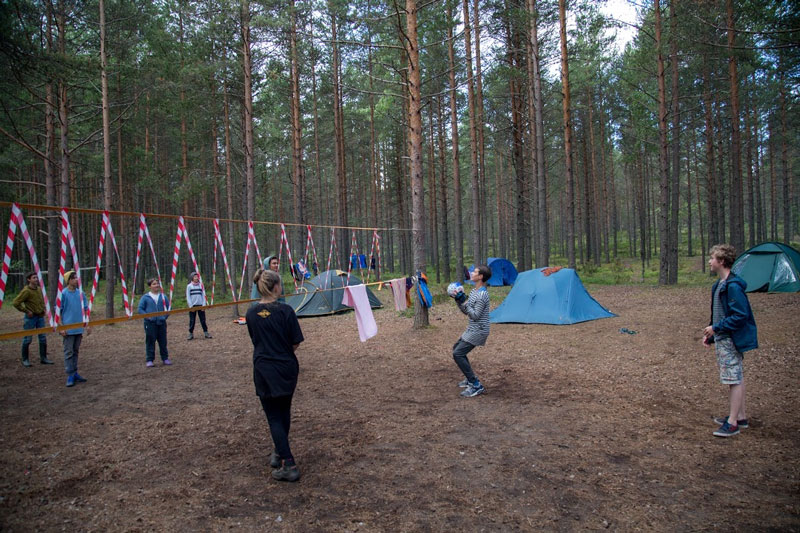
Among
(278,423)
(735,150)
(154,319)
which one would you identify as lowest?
(278,423)

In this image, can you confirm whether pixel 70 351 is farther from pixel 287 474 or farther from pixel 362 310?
pixel 287 474

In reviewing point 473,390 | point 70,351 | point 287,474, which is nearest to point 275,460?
point 287,474

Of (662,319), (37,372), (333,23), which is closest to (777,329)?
(662,319)

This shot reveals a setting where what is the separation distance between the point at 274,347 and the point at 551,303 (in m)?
8.52

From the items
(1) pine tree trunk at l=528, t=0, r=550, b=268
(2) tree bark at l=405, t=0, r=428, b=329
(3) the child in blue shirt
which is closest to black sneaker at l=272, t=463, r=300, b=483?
(3) the child in blue shirt

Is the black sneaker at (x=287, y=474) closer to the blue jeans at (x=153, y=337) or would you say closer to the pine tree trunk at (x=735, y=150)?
the blue jeans at (x=153, y=337)

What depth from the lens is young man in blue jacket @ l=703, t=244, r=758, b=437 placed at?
13.7 feet

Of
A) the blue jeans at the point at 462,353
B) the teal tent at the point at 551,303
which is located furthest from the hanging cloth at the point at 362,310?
the teal tent at the point at 551,303

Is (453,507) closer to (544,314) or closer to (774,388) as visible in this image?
(774,388)

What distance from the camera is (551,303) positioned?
10.8m

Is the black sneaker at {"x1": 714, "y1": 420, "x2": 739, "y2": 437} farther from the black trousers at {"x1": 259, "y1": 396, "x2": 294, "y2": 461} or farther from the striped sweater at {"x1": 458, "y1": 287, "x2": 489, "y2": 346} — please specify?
the black trousers at {"x1": 259, "y1": 396, "x2": 294, "y2": 461}

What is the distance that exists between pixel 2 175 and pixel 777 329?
26.1m

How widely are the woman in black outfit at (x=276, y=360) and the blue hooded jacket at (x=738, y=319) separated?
386 cm

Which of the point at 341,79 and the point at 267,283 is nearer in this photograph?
the point at 267,283
